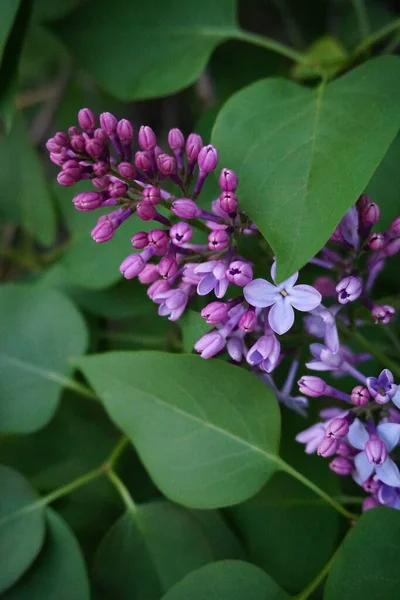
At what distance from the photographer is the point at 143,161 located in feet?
2.40

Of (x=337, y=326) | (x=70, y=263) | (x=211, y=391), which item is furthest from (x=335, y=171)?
(x=70, y=263)

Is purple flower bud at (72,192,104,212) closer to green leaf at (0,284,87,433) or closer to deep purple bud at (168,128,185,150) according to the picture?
deep purple bud at (168,128,185,150)

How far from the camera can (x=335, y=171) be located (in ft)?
2.38

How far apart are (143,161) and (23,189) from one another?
→ 64cm

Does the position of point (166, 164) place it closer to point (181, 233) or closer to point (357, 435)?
point (181, 233)

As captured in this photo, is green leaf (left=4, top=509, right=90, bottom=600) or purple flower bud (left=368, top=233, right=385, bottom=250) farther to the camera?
green leaf (left=4, top=509, right=90, bottom=600)

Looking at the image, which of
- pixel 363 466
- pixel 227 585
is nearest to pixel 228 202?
pixel 363 466

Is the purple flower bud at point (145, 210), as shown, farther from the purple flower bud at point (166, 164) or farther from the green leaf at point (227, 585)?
the green leaf at point (227, 585)

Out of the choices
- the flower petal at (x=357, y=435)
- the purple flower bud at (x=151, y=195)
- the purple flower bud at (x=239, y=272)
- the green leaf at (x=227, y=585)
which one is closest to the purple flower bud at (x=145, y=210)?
the purple flower bud at (x=151, y=195)

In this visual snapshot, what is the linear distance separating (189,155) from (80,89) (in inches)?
33.6

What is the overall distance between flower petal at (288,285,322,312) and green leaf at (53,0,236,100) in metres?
0.50

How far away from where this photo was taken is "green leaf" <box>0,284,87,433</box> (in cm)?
109

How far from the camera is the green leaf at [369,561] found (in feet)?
2.47

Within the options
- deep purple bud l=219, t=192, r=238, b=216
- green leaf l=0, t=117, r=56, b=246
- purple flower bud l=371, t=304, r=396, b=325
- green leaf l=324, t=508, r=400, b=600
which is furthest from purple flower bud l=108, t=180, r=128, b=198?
green leaf l=0, t=117, r=56, b=246
